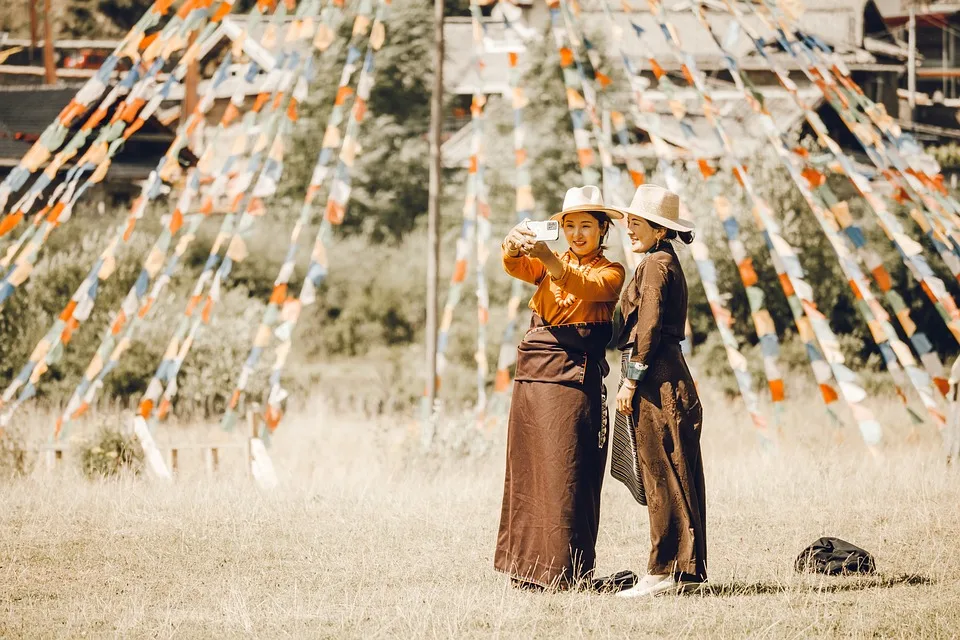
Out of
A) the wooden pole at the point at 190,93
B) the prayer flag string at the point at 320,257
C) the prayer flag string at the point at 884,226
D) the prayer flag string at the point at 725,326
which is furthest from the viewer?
the wooden pole at the point at 190,93

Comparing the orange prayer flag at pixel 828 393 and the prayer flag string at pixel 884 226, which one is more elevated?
the prayer flag string at pixel 884 226

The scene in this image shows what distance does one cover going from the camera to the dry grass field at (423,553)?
373 cm

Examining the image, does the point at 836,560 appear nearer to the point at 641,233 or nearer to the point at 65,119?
the point at 641,233

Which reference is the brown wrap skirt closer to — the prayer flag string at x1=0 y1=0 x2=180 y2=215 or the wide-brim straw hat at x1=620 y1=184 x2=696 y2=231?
the wide-brim straw hat at x1=620 y1=184 x2=696 y2=231

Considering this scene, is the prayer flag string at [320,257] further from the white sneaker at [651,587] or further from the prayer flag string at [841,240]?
the white sneaker at [651,587]

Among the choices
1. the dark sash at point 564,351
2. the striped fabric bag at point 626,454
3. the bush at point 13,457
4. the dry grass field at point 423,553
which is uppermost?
the dark sash at point 564,351

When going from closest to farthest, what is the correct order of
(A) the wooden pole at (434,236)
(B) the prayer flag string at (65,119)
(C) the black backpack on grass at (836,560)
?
(C) the black backpack on grass at (836,560)
(B) the prayer flag string at (65,119)
(A) the wooden pole at (434,236)

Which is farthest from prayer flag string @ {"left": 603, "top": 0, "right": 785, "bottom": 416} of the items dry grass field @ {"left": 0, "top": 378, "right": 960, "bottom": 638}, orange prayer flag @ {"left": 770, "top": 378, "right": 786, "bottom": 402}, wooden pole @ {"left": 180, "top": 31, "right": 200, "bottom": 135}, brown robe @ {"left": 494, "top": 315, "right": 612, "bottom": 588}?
wooden pole @ {"left": 180, "top": 31, "right": 200, "bottom": 135}

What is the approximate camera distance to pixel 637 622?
3719mm

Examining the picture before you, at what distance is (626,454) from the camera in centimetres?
432

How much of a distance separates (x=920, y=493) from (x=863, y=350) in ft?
39.7

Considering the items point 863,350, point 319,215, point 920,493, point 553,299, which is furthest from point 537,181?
point 553,299

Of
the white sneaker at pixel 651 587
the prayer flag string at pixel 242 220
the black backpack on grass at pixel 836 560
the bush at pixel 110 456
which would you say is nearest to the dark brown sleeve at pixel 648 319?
the white sneaker at pixel 651 587

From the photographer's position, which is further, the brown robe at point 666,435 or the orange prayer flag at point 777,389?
the orange prayer flag at point 777,389
